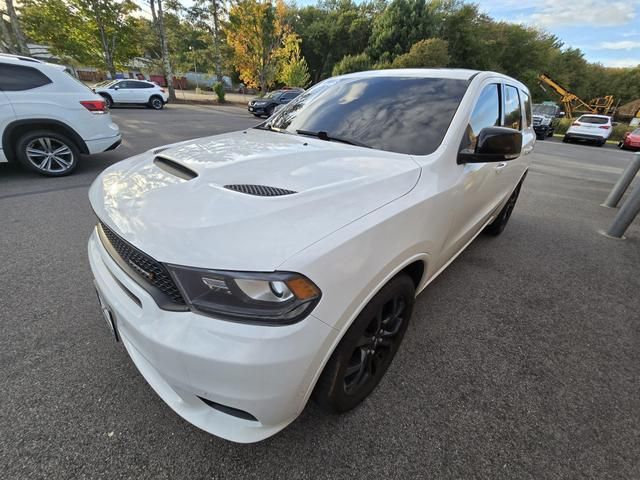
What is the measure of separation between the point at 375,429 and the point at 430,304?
1304 mm

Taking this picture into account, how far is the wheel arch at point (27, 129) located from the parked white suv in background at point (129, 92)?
46.6ft

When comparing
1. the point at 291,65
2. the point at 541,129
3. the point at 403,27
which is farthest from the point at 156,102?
the point at 403,27

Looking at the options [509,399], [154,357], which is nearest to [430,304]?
[509,399]

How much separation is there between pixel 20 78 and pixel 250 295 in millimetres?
6118

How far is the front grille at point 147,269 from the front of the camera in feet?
3.80

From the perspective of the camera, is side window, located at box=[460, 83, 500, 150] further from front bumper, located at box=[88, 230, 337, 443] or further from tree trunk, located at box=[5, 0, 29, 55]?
tree trunk, located at box=[5, 0, 29, 55]

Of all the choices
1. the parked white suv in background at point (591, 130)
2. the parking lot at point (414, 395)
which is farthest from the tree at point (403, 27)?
the parking lot at point (414, 395)

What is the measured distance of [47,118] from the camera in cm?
479

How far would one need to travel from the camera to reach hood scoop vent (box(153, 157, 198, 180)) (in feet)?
5.16

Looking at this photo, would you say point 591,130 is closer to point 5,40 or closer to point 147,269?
point 147,269

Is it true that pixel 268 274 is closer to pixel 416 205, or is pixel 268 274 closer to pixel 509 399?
pixel 416 205

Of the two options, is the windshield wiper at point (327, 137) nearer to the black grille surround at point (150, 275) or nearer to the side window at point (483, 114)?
the side window at point (483, 114)

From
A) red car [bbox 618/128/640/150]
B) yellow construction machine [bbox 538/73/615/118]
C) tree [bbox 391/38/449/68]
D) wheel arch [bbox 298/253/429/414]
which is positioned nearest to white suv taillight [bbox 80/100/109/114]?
wheel arch [bbox 298/253/429/414]

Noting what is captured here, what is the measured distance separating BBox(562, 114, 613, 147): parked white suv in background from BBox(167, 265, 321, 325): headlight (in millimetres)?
22884
